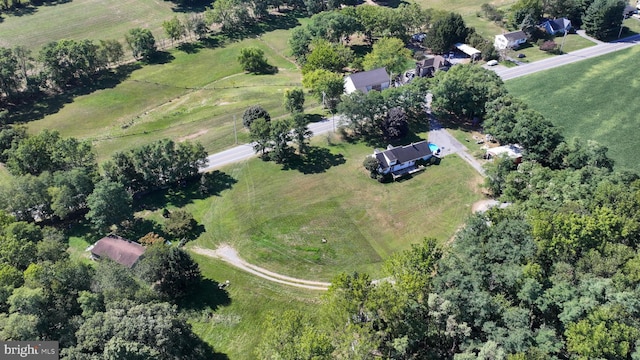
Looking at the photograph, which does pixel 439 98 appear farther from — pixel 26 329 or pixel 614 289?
pixel 26 329

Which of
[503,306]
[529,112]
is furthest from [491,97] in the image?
[503,306]

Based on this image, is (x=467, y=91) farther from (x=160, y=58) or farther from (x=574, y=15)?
(x=160, y=58)

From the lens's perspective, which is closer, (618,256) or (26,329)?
(26,329)

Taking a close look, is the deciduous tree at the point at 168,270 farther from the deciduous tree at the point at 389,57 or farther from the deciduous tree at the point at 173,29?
the deciduous tree at the point at 173,29

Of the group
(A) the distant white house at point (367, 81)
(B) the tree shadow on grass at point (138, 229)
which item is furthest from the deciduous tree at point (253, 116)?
(B) the tree shadow on grass at point (138, 229)

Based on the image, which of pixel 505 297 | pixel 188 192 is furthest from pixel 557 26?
pixel 188 192

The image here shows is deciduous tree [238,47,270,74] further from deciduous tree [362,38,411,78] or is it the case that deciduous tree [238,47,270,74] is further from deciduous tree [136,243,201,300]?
deciduous tree [136,243,201,300]

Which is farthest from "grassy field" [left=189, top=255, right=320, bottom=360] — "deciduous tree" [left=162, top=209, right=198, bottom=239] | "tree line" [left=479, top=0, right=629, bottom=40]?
"tree line" [left=479, top=0, right=629, bottom=40]
